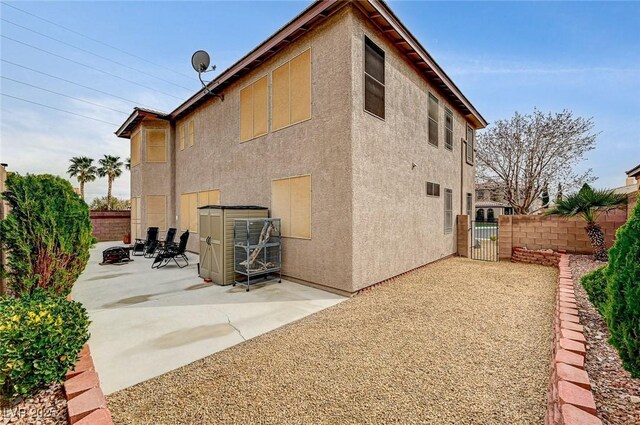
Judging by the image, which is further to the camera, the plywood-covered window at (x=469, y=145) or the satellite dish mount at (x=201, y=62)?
the plywood-covered window at (x=469, y=145)

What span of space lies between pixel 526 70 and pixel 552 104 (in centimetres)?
761

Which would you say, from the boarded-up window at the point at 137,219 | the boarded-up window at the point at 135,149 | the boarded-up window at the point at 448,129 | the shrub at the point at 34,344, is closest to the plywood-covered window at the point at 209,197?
the boarded-up window at the point at 137,219

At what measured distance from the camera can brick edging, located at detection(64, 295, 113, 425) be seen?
6.21 feet

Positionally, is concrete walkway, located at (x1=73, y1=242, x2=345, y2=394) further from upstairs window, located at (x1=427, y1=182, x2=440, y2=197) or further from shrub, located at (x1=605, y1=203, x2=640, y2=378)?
upstairs window, located at (x1=427, y1=182, x2=440, y2=197)

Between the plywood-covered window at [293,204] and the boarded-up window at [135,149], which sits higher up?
the boarded-up window at [135,149]

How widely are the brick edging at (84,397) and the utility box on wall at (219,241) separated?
392cm

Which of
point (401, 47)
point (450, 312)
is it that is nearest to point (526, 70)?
point (401, 47)

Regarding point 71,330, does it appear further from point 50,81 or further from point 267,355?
point 50,81


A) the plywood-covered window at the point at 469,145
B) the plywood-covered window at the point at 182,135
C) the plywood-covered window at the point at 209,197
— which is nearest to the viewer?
the plywood-covered window at the point at 209,197

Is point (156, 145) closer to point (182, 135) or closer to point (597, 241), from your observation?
point (182, 135)

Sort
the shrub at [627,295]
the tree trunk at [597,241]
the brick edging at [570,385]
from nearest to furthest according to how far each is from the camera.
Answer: the brick edging at [570,385], the shrub at [627,295], the tree trunk at [597,241]

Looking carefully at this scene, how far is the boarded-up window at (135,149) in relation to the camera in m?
13.8

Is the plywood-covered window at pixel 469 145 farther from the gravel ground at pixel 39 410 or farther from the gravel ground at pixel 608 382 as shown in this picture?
the gravel ground at pixel 39 410

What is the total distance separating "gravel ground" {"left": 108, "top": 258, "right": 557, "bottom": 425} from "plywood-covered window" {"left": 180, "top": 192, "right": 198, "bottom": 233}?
866 cm
